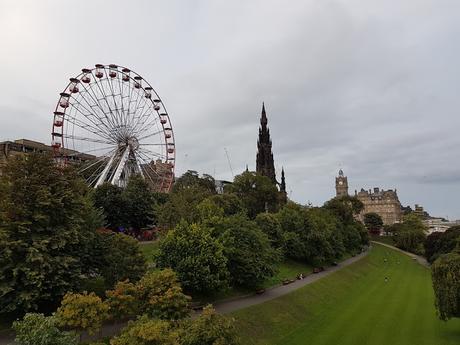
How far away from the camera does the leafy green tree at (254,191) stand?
294 feet

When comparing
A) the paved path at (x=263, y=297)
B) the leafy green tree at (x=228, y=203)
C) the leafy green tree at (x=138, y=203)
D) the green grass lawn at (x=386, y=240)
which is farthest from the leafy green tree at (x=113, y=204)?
the green grass lawn at (x=386, y=240)

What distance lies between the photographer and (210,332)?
16859 millimetres

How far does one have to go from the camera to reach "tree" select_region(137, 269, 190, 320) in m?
23.0

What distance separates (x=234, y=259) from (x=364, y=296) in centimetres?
1878

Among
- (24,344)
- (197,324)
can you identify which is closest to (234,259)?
(197,324)

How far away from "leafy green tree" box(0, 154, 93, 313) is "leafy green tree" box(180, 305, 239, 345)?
32.8 ft

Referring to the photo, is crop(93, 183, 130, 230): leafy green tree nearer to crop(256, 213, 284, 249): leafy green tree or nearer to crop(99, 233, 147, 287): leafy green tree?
crop(256, 213, 284, 249): leafy green tree

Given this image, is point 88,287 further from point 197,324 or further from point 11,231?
point 197,324

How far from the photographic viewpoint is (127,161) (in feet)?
211

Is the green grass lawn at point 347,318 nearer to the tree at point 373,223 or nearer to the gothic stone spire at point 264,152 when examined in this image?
the gothic stone spire at point 264,152

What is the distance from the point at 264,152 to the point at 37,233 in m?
102

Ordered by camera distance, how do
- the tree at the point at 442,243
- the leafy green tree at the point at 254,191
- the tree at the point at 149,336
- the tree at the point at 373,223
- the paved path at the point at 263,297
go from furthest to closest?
the tree at the point at 373,223, the leafy green tree at the point at 254,191, the tree at the point at 442,243, the paved path at the point at 263,297, the tree at the point at 149,336

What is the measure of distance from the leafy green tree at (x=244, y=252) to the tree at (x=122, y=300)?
11391 mm

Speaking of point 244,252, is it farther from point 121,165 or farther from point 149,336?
point 121,165
